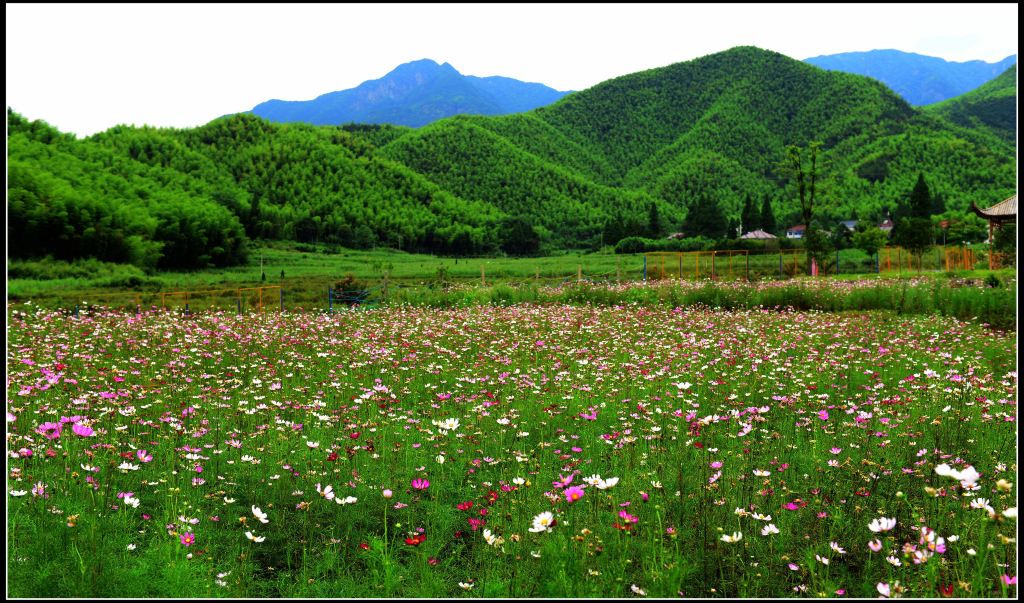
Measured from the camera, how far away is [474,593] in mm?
2615

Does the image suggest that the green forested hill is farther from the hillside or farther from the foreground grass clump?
the foreground grass clump

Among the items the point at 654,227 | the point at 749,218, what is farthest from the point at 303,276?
the point at 749,218

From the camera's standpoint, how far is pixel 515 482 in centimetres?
306

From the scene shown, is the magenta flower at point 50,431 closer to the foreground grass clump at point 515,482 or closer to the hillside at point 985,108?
the foreground grass clump at point 515,482

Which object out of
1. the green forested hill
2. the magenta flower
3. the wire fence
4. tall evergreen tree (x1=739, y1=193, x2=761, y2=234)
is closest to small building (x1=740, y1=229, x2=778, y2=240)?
tall evergreen tree (x1=739, y1=193, x2=761, y2=234)

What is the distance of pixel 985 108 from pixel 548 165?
98.5m

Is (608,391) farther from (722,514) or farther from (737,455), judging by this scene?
(722,514)

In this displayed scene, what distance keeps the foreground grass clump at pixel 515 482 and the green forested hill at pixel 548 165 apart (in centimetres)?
4200

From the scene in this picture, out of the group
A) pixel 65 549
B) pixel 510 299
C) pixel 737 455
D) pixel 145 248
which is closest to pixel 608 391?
pixel 737 455

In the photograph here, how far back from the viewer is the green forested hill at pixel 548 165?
68688 mm

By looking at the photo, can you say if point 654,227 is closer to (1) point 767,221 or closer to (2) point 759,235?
(1) point 767,221

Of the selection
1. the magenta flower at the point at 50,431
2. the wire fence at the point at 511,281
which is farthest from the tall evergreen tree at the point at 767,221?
the magenta flower at the point at 50,431

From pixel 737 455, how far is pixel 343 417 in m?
3.07

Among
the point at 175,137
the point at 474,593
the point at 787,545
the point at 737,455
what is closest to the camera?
the point at 474,593
